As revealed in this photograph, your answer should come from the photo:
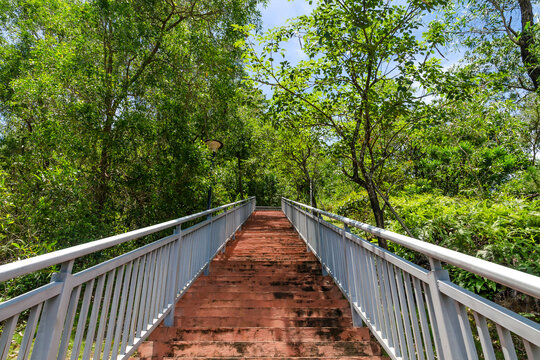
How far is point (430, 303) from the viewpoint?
143 cm

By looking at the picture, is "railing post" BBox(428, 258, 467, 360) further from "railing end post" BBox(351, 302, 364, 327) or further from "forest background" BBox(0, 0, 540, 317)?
"forest background" BBox(0, 0, 540, 317)

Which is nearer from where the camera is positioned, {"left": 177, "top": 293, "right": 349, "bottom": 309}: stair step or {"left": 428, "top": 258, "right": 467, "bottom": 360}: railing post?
{"left": 428, "top": 258, "right": 467, "bottom": 360}: railing post

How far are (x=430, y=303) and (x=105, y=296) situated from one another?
2.14 metres

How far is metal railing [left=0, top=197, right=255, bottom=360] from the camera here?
3.56ft

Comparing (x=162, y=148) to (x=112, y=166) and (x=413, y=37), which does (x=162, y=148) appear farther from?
(x=413, y=37)

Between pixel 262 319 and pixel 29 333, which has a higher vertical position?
pixel 29 333

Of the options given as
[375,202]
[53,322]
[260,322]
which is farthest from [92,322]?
[375,202]

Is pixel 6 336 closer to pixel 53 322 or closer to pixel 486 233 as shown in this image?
pixel 53 322

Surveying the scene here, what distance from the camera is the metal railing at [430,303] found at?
0.89 metres

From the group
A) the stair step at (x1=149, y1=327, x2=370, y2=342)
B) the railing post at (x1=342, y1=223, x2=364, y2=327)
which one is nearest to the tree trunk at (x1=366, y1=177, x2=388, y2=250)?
the railing post at (x1=342, y1=223, x2=364, y2=327)

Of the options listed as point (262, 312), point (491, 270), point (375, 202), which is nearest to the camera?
point (491, 270)

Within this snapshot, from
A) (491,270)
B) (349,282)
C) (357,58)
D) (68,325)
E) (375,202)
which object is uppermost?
(357,58)

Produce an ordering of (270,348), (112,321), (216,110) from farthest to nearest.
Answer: (216,110)
(270,348)
(112,321)

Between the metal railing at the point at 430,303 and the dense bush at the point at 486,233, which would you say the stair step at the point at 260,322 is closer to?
the metal railing at the point at 430,303
